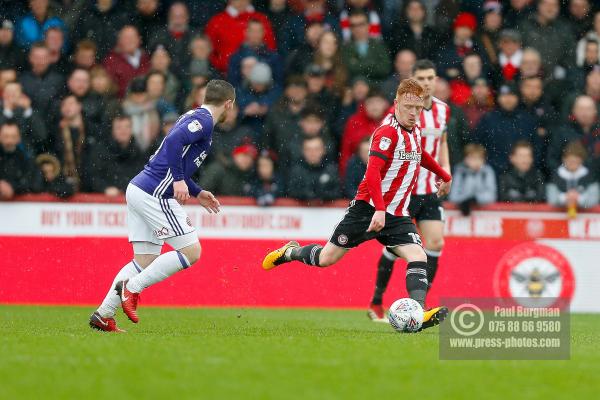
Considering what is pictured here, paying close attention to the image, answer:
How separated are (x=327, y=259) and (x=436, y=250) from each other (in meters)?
1.84

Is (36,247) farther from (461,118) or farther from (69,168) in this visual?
(461,118)

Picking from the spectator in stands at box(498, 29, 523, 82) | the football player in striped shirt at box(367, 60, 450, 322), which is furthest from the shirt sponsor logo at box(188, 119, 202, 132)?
the spectator in stands at box(498, 29, 523, 82)

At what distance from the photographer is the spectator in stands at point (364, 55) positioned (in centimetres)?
1603

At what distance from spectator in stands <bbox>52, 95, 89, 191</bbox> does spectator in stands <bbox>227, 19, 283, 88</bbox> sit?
7.03 feet

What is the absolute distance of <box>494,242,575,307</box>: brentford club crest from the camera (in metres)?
14.2

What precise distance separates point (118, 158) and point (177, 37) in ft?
7.76

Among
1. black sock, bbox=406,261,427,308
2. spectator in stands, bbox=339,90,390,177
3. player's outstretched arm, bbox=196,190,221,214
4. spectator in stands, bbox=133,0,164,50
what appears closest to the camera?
black sock, bbox=406,261,427,308

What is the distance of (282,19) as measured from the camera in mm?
16891

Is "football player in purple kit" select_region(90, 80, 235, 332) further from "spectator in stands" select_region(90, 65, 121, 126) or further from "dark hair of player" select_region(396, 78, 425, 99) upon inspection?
"spectator in stands" select_region(90, 65, 121, 126)

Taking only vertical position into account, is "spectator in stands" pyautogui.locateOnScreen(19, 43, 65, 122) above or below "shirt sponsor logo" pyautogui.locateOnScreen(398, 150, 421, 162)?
above

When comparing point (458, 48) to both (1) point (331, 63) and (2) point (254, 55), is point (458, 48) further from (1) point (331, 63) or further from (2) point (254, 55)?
(2) point (254, 55)

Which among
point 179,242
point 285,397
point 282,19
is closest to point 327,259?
point 179,242

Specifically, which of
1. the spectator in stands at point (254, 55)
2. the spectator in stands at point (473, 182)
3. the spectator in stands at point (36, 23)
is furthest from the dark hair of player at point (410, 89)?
the spectator in stands at point (36, 23)

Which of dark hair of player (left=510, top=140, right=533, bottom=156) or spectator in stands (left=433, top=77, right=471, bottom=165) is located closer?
spectator in stands (left=433, top=77, right=471, bottom=165)
